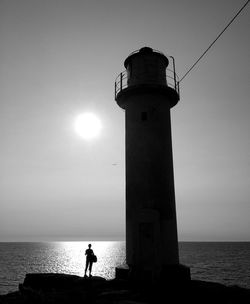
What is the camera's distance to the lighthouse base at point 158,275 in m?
13.7

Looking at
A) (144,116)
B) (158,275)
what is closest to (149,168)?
(144,116)

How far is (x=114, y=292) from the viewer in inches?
458

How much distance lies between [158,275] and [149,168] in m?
5.48

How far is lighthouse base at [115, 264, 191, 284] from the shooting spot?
13.7 metres

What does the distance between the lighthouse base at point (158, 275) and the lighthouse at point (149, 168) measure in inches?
1.8

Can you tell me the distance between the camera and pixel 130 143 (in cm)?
1616

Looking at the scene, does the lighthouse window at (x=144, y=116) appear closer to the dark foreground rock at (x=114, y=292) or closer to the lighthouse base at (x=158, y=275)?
the lighthouse base at (x=158, y=275)

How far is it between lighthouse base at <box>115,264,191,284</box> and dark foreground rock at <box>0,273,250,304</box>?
0.20 meters

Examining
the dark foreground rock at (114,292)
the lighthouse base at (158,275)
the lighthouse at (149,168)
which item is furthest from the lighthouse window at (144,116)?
the dark foreground rock at (114,292)

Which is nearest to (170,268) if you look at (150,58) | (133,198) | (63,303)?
(133,198)

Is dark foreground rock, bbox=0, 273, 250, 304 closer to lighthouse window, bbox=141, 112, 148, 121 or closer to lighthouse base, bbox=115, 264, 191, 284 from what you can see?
lighthouse base, bbox=115, 264, 191, 284

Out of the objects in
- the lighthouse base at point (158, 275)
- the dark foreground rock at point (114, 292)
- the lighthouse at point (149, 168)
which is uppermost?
the lighthouse at point (149, 168)

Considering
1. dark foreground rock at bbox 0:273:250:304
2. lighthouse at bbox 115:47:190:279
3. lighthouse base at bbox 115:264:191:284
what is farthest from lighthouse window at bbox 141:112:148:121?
dark foreground rock at bbox 0:273:250:304

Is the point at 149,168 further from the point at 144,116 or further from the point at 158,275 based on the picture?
the point at 158,275
